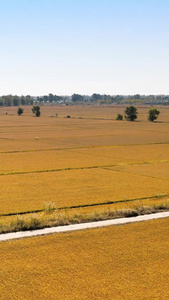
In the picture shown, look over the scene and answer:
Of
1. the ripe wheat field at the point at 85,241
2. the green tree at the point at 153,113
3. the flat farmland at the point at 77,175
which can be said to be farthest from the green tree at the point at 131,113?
the ripe wheat field at the point at 85,241

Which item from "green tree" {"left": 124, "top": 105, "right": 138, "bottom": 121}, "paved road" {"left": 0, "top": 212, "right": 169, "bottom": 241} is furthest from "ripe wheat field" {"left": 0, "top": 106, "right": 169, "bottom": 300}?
"green tree" {"left": 124, "top": 105, "right": 138, "bottom": 121}

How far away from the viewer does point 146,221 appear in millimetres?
26094

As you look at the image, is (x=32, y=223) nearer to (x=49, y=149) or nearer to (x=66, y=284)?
(x=66, y=284)

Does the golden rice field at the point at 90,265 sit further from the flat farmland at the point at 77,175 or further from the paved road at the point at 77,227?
the flat farmland at the point at 77,175

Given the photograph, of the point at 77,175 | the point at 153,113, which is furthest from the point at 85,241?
the point at 153,113

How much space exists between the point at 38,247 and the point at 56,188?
1557 cm

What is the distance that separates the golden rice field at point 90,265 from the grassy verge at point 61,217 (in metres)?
2.10

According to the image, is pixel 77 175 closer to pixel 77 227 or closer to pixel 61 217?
pixel 61 217

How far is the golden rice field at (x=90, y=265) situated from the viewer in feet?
52.7

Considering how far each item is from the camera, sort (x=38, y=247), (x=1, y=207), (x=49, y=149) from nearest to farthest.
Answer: (x=38, y=247), (x=1, y=207), (x=49, y=149)

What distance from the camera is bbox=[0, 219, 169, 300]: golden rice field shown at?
16.1 m

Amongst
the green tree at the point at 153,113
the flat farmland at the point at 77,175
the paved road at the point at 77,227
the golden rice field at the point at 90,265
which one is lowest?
the flat farmland at the point at 77,175

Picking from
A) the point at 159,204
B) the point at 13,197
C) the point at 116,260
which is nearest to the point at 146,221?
the point at 159,204

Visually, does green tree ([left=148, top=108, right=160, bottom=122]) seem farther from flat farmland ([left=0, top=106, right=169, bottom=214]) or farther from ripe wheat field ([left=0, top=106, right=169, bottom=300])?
ripe wheat field ([left=0, top=106, right=169, bottom=300])
